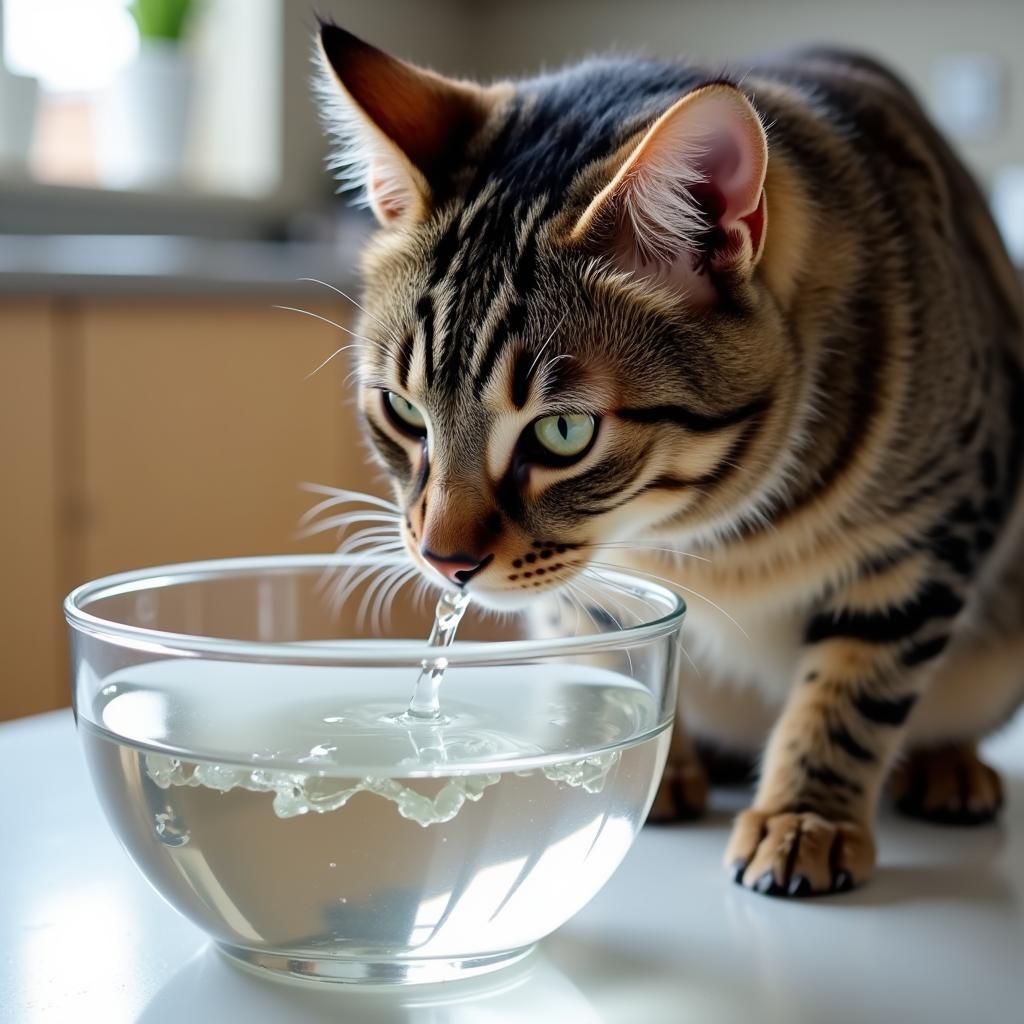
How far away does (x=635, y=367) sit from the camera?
83 centimetres

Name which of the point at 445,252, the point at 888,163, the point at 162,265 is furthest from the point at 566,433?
the point at 162,265

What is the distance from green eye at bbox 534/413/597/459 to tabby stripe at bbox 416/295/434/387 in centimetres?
8

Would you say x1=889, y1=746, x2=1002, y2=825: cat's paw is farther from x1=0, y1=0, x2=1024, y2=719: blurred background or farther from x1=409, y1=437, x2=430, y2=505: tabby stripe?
x1=0, y1=0, x2=1024, y2=719: blurred background

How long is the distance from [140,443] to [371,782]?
6.17 ft

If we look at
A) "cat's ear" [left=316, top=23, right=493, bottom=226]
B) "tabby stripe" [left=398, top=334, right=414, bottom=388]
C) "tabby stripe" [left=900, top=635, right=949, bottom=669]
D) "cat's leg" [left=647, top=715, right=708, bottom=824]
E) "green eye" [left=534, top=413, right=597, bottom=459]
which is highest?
"cat's ear" [left=316, top=23, right=493, bottom=226]

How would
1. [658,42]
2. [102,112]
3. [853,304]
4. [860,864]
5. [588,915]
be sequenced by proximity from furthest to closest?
[658,42] → [102,112] → [853,304] → [860,864] → [588,915]

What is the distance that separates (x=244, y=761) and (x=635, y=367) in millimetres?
380

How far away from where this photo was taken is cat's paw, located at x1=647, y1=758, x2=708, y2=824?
835 millimetres

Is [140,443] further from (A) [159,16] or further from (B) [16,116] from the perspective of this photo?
(A) [159,16]

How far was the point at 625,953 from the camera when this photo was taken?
625mm

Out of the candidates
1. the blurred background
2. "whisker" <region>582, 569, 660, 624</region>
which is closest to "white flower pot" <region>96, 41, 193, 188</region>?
the blurred background

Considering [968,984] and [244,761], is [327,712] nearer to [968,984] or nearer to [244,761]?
[244,761]

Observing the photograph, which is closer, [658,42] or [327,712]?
[327,712]

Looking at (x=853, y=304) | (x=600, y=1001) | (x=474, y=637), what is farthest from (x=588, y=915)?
(x=853, y=304)
